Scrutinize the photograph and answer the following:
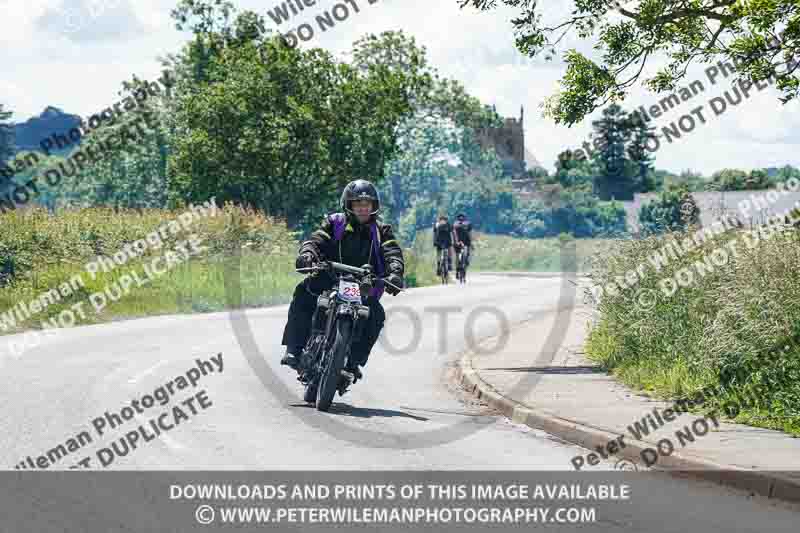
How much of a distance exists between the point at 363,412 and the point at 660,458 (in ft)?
11.8

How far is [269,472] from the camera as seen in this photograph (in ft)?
28.2

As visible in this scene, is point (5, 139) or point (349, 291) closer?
point (349, 291)

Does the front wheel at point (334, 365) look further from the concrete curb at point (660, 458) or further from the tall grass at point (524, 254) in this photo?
Result: the tall grass at point (524, 254)

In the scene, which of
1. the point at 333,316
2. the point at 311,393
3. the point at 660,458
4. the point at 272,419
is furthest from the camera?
the point at 311,393

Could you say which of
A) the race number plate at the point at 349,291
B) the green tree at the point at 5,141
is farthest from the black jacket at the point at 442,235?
the green tree at the point at 5,141

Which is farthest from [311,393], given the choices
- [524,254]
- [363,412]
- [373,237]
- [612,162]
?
[612,162]

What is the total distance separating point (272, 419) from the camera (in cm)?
1142

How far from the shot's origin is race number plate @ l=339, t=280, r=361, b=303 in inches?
460

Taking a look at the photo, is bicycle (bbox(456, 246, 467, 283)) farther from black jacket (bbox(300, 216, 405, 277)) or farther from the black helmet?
the black helmet

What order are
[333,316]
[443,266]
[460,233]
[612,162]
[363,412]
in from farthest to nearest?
1. [612,162]
2. [443,266]
3. [460,233]
4. [363,412]
5. [333,316]

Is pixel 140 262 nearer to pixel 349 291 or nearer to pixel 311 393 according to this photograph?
pixel 311 393

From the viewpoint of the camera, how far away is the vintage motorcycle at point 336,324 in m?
11.6

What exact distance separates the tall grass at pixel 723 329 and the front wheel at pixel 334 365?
12.0ft

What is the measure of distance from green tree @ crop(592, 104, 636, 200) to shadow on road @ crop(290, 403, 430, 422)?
355 ft
